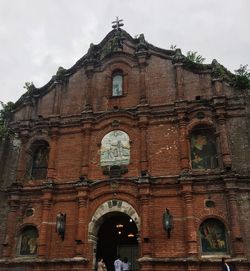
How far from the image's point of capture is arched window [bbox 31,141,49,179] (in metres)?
19.5

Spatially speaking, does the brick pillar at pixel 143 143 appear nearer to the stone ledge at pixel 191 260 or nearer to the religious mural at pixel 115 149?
the religious mural at pixel 115 149

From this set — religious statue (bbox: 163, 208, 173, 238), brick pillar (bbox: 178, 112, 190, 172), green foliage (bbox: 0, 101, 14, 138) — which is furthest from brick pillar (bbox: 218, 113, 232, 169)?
green foliage (bbox: 0, 101, 14, 138)

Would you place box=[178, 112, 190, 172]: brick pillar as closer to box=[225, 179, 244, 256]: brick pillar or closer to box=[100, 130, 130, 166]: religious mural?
box=[225, 179, 244, 256]: brick pillar

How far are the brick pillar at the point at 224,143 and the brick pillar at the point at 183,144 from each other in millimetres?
1630

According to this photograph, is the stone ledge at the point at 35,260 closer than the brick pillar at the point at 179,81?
Yes

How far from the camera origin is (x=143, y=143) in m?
17.8

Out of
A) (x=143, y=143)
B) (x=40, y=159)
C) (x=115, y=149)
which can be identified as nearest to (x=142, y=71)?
(x=143, y=143)

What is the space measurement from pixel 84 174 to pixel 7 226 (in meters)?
4.63

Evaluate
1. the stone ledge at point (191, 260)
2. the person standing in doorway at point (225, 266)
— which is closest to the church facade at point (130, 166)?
the stone ledge at point (191, 260)

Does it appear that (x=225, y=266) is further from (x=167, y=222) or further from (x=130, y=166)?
(x=130, y=166)

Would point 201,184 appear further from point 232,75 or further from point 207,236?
point 232,75

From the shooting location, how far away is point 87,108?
19.6 metres

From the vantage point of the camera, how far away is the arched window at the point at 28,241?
1745 cm

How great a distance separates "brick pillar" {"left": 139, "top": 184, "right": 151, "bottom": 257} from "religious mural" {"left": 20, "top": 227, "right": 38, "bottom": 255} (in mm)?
5400
